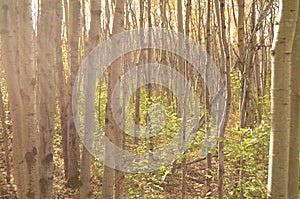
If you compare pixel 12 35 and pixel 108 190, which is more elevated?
pixel 12 35

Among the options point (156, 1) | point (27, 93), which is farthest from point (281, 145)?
point (156, 1)

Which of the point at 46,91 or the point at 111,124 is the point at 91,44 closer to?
the point at 46,91

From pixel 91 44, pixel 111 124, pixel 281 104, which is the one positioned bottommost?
pixel 111 124

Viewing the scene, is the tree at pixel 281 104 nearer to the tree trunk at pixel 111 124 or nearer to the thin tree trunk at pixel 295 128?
the thin tree trunk at pixel 295 128

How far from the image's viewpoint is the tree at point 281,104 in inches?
67.5

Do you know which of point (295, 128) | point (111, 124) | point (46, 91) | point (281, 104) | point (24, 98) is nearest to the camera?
point (281, 104)

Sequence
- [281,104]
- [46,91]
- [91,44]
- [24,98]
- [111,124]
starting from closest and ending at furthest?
[281,104], [24,98], [46,91], [111,124], [91,44]

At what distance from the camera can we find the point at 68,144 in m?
5.60

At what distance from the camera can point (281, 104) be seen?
1.74 meters

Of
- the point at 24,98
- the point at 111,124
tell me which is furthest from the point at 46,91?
the point at 111,124

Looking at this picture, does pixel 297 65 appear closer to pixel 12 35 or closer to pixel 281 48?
pixel 281 48

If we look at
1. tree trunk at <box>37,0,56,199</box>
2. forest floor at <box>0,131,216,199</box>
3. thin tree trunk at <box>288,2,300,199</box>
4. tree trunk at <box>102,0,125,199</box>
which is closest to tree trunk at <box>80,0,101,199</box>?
tree trunk at <box>102,0,125,199</box>

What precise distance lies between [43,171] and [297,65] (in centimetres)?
232

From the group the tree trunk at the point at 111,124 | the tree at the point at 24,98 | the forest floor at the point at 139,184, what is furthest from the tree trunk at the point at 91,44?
the forest floor at the point at 139,184
